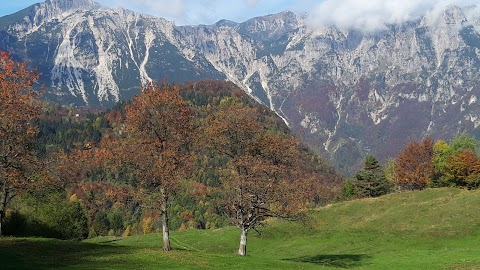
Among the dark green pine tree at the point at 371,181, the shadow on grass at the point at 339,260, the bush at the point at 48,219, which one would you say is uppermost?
the dark green pine tree at the point at 371,181

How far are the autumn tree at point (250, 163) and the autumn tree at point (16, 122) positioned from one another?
17.4m

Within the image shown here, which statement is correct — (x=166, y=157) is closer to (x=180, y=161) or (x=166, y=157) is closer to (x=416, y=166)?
(x=180, y=161)

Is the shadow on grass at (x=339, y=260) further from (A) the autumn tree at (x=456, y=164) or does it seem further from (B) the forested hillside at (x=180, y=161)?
(A) the autumn tree at (x=456, y=164)

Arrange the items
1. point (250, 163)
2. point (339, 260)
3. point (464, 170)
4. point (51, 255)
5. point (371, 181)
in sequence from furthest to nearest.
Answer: point (371, 181), point (464, 170), point (339, 260), point (250, 163), point (51, 255)

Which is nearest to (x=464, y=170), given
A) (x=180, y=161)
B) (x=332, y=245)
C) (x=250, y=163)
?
(x=332, y=245)

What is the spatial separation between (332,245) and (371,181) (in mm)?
63359

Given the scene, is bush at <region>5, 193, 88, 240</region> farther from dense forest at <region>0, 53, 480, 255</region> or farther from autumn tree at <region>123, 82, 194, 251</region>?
autumn tree at <region>123, 82, 194, 251</region>

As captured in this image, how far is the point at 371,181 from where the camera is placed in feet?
404

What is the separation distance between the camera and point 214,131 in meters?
47.1

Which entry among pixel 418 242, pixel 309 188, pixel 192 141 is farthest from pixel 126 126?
pixel 418 242

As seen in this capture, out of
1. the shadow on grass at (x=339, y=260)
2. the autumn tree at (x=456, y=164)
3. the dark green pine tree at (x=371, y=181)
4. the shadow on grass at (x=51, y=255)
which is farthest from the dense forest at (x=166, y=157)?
the dark green pine tree at (x=371, y=181)

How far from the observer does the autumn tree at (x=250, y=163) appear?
46.5 metres

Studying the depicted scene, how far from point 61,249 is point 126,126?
12737 mm

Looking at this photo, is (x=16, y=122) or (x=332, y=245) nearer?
(x=16, y=122)
